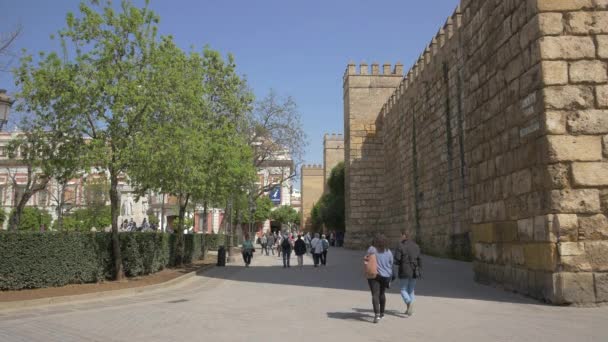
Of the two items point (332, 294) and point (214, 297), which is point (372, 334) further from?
point (214, 297)

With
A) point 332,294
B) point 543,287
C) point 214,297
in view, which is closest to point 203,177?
point 214,297

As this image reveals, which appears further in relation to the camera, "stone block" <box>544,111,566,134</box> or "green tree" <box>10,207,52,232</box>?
"green tree" <box>10,207,52,232</box>

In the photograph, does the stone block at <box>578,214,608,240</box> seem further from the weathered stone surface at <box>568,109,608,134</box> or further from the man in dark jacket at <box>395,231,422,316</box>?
the man in dark jacket at <box>395,231,422,316</box>

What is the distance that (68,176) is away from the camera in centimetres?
1526

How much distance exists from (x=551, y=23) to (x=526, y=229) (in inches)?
144

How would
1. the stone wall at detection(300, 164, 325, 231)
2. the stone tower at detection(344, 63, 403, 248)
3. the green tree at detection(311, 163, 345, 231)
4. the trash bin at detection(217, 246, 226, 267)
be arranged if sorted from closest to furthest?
1. the trash bin at detection(217, 246, 226, 267)
2. the stone tower at detection(344, 63, 403, 248)
3. the green tree at detection(311, 163, 345, 231)
4. the stone wall at detection(300, 164, 325, 231)

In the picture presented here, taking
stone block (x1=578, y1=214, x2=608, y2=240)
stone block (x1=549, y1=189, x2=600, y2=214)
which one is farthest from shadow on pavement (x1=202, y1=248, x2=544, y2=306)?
stone block (x1=549, y1=189, x2=600, y2=214)

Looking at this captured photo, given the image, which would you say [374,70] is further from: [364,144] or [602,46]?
[602,46]

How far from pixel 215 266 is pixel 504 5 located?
17.7m

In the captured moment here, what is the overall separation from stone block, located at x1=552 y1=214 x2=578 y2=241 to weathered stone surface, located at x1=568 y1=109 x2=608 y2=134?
148cm

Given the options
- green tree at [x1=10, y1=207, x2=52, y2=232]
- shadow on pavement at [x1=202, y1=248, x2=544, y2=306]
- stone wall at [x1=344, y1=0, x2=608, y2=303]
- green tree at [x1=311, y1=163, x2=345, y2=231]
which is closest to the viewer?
stone wall at [x1=344, y1=0, x2=608, y2=303]

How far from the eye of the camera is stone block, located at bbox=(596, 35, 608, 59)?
9391 mm

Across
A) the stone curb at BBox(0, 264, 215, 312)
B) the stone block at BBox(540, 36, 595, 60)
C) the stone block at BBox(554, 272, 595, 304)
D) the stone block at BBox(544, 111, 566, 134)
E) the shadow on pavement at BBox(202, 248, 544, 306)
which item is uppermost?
the stone block at BBox(540, 36, 595, 60)

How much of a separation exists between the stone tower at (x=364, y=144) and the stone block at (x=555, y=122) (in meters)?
27.0
